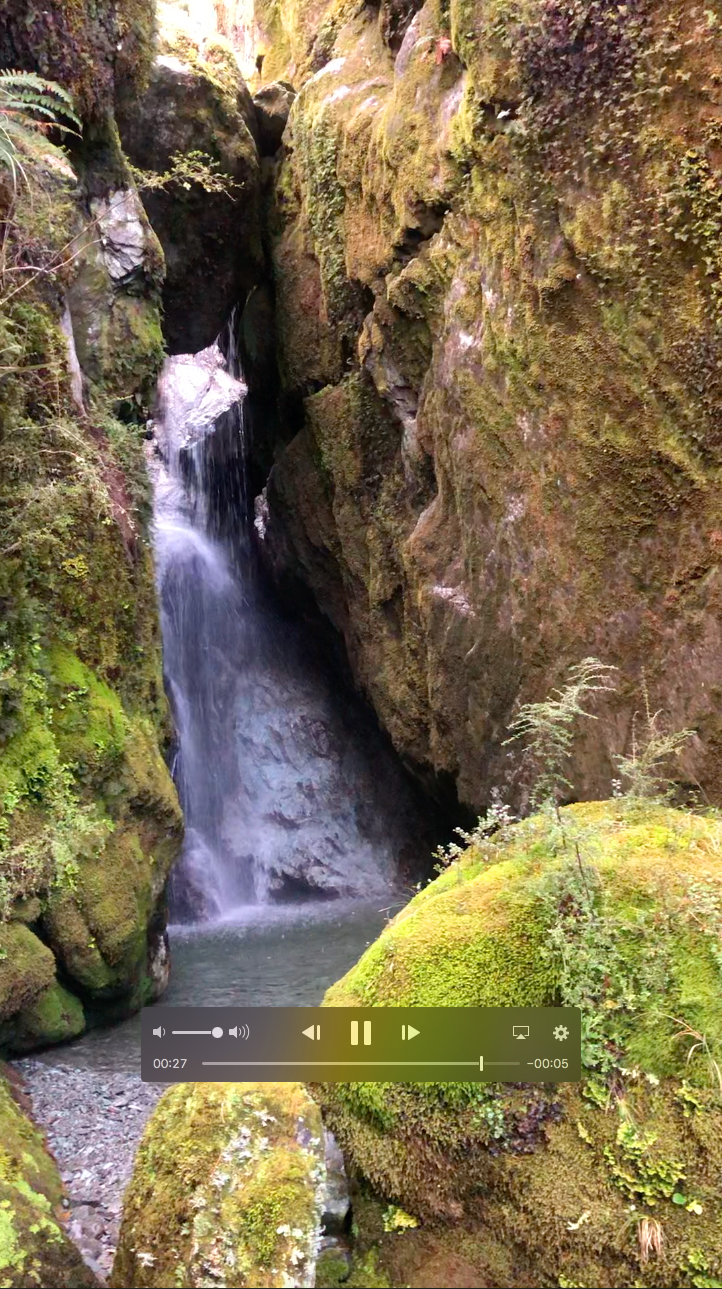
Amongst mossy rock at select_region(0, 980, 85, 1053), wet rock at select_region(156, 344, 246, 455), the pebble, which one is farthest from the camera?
wet rock at select_region(156, 344, 246, 455)

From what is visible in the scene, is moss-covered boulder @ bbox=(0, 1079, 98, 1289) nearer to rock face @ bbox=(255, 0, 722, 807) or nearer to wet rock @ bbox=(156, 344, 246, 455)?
rock face @ bbox=(255, 0, 722, 807)

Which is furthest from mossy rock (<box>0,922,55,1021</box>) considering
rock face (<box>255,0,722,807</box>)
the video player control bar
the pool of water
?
rock face (<box>255,0,722,807</box>)

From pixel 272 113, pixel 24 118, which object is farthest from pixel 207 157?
pixel 24 118

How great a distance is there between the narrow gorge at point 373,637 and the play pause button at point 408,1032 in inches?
10.1

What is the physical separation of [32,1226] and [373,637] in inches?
330

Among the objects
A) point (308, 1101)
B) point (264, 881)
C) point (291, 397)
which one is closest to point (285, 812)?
point (264, 881)

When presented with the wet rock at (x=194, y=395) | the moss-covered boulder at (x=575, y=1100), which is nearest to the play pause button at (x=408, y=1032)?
the moss-covered boulder at (x=575, y=1100)

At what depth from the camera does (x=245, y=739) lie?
47.2 feet

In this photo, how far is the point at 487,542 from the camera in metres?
8.34

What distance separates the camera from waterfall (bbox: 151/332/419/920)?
13078mm

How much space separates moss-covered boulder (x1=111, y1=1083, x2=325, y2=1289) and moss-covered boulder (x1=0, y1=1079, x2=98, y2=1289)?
983mm

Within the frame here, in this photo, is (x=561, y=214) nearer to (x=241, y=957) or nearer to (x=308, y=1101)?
(x=308, y=1101)

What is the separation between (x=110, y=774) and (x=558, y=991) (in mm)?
5248

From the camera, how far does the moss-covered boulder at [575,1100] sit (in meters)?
2.40
